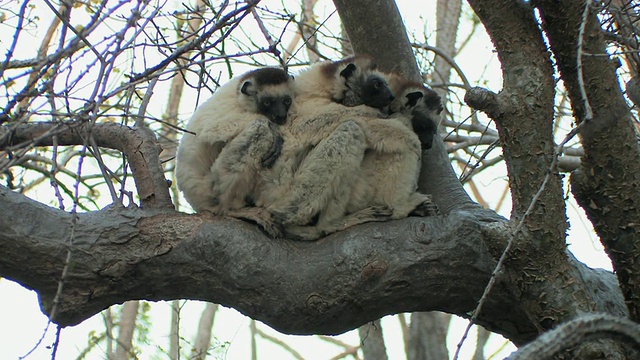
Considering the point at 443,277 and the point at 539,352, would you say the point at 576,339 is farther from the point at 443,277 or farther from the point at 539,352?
→ the point at 443,277

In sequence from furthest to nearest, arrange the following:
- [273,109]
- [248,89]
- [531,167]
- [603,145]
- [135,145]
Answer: [248,89] < [273,109] < [135,145] < [603,145] < [531,167]

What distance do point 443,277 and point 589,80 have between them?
1625 mm

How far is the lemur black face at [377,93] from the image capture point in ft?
21.4

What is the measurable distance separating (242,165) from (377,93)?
5.13 feet

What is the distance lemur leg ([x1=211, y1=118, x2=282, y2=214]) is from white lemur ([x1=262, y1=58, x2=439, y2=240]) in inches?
6.2

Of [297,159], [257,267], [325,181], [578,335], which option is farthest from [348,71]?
[578,335]

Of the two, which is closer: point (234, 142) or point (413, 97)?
point (234, 142)

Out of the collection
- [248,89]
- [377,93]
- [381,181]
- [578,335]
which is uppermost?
[248,89]

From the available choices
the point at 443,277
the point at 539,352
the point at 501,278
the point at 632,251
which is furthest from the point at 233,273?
the point at 632,251

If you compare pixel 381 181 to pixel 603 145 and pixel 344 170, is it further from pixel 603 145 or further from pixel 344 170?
pixel 603 145

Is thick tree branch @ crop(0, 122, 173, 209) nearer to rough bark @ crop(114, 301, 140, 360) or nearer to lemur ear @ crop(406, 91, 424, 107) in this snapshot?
lemur ear @ crop(406, 91, 424, 107)

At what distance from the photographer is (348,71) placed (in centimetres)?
660

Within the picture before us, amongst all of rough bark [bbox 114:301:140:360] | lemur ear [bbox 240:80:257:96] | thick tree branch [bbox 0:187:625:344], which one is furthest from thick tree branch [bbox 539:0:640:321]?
rough bark [bbox 114:301:140:360]

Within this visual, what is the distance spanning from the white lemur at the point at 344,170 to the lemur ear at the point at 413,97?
0.83 ft
